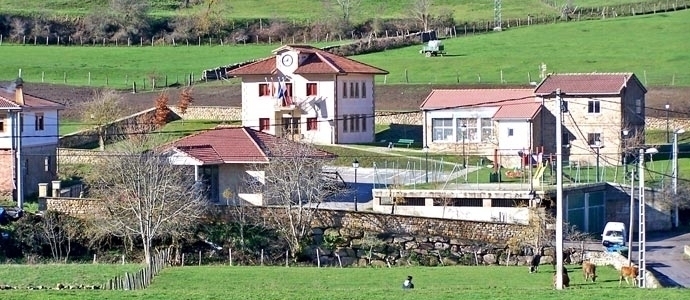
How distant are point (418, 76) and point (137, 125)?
898 inches

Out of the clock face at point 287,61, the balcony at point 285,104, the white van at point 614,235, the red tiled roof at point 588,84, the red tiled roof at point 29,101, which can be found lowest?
the white van at point 614,235

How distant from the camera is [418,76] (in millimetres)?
92812

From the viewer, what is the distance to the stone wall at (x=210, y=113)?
8028 cm

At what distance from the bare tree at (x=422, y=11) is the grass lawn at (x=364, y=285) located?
67.0 metres

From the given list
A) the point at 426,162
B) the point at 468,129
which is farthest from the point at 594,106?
the point at 426,162

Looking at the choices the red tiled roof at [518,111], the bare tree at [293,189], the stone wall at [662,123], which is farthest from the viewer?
the stone wall at [662,123]

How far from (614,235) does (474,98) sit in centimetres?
1991

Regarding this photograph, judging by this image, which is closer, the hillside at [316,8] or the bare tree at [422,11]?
the bare tree at [422,11]

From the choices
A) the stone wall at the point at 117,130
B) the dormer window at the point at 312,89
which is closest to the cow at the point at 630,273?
the stone wall at the point at 117,130

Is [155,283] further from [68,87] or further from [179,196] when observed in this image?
[68,87]

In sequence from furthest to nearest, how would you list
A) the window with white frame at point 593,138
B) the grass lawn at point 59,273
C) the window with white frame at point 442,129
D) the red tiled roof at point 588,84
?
the window with white frame at point 442,129, the red tiled roof at point 588,84, the window with white frame at point 593,138, the grass lawn at point 59,273

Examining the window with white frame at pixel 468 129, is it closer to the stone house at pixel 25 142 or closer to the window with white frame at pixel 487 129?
the window with white frame at pixel 487 129

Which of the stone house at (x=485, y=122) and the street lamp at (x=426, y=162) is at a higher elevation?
the stone house at (x=485, y=122)

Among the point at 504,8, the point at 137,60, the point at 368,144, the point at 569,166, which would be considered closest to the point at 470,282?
the point at 569,166
